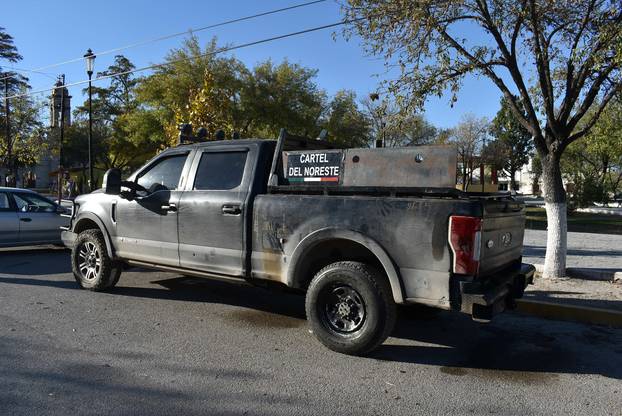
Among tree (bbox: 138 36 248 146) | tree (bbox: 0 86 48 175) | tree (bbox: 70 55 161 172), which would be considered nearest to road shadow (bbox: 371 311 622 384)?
tree (bbox: 138 36 248 146)

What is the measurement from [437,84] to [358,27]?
1674 mm

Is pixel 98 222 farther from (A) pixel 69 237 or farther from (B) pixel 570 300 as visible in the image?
(B) pixel 570 300

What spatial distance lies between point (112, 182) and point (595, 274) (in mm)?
7376

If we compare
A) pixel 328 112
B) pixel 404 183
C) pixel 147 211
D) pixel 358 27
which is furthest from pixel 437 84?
pixel 328 112

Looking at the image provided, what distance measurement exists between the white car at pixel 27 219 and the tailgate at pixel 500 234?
9.13 meters

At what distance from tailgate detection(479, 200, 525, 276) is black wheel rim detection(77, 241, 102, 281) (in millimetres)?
4982

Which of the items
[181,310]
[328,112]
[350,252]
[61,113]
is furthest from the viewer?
Answer: [328,112]

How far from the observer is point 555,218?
821 cm

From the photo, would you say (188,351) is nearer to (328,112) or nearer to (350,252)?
(350,252)

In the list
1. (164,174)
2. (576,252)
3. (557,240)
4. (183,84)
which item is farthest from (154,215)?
(183,84)

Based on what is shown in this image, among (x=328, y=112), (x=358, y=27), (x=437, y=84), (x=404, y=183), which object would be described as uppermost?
(x=328, y=112)

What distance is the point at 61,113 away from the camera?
771 inches

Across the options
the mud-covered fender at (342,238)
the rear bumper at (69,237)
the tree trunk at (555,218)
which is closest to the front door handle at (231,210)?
the mud-covered fender at (342,238)

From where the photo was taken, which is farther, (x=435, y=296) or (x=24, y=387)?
(x=435, y=296)
